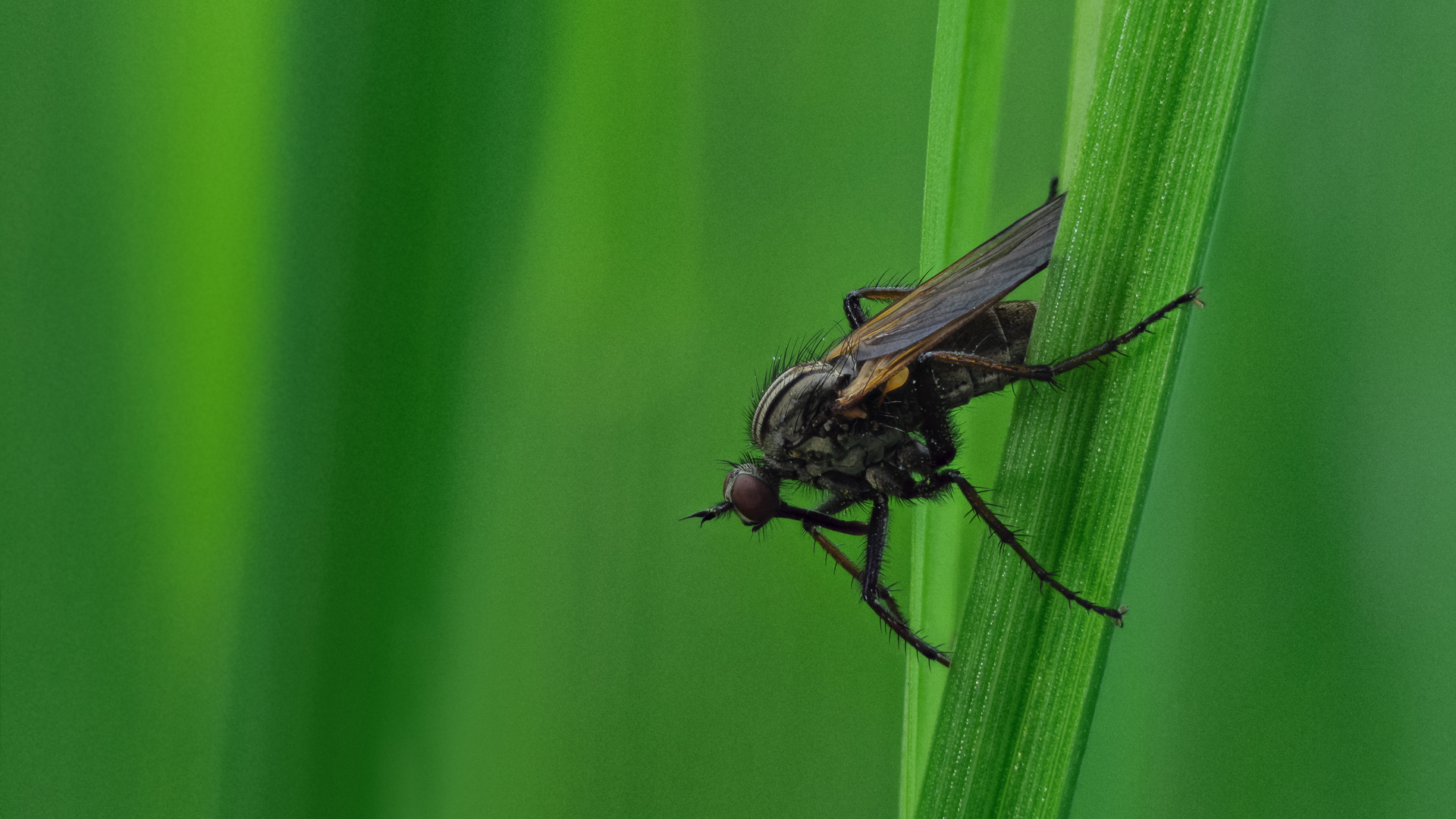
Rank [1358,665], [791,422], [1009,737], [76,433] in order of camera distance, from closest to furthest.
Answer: [1009,737] < [76,433] < [1358,665] < [791,422]

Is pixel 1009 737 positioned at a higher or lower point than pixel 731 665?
higher

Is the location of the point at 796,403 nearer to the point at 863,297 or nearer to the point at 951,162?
the point at 863,297

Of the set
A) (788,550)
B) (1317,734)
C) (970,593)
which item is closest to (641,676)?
(788,550)

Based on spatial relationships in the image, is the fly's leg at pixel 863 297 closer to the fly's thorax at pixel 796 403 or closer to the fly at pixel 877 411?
the fly at pixel 877 411

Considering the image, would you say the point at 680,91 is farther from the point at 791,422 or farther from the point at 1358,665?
the point at 1358,665

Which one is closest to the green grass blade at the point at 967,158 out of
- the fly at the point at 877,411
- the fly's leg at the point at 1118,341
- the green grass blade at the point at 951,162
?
the green grass blade at the point at 951,162

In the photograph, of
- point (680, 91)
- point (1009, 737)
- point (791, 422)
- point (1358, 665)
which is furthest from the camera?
point (791, 422)

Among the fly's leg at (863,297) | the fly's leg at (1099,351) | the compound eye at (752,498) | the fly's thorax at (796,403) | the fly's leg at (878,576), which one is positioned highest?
the fly's leg at (863,297)
